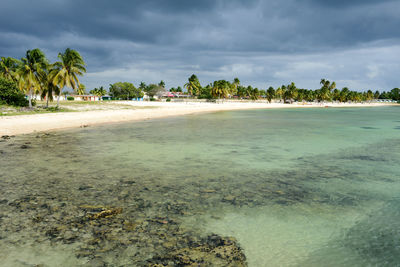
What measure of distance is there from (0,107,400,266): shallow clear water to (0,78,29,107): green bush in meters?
32.4

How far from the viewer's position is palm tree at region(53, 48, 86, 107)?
41.5m

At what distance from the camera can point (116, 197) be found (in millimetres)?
7500

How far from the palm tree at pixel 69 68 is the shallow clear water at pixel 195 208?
1256 inches

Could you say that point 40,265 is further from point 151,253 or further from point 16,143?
point 16,143

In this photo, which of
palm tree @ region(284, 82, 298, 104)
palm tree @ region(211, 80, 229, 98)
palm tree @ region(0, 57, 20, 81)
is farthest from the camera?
palm tree @ region(284, 82, 298, 104)

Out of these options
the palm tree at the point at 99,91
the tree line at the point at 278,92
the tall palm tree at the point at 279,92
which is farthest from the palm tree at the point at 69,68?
the tall palm tree at the point at 279,92

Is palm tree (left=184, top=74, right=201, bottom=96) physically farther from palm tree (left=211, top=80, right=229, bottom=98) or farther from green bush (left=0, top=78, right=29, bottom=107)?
green bush (left=0, top=78, right=29, bottom=107)

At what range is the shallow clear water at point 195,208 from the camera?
190 inches

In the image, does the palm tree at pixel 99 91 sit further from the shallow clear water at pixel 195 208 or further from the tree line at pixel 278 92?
the shallow clear water at pixel 195 208

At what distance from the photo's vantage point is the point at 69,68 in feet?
141

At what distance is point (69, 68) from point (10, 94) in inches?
355

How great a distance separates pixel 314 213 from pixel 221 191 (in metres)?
2.66

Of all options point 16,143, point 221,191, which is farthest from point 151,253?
point 16,143

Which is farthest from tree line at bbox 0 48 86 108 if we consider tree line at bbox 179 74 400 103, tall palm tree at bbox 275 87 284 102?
tall palm tree at bbox 275 87 284 102
